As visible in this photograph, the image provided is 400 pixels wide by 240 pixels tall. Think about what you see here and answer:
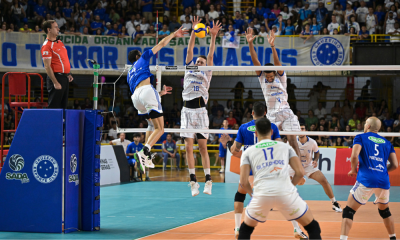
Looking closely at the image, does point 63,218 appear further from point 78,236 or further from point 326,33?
point 326,33

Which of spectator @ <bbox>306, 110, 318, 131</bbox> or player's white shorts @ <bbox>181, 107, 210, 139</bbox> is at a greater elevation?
player's white shorts @ <bbox>181, 107, 210, 139</bbox>

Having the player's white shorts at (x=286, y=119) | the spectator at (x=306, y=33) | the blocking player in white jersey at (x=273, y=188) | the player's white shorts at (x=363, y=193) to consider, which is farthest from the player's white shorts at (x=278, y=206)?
the spectator at (x=306, y=33)

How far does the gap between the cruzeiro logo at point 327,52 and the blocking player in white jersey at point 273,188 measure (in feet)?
46.8

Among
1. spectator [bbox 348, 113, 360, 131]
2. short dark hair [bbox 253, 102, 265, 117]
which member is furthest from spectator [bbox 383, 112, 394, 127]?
short dark hair [bbox 253, 102, 265, 117]

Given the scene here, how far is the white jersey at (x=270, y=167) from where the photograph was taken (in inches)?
185

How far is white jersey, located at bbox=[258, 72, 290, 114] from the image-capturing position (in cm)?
845

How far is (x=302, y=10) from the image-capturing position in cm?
2025

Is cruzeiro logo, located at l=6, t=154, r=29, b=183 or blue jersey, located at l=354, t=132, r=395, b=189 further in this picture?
cruzeiro logo, located at l=6, t=154, r=29, b=183

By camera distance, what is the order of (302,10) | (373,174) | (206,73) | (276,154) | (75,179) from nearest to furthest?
(276,154), (373,174), (75,179), (206,73), (302,10)

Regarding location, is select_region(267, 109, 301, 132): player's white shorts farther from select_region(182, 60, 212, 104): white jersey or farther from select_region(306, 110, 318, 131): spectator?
select_region(306, 110, 318, 131): spectator

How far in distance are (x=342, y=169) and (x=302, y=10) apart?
26.8ft

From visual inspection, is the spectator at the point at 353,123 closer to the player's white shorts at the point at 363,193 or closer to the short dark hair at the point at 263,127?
the player's white shorts at the point at 363,193

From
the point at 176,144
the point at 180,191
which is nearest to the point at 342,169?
the point at 180,191

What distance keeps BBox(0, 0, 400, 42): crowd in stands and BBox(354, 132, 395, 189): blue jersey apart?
12763 millimetres
